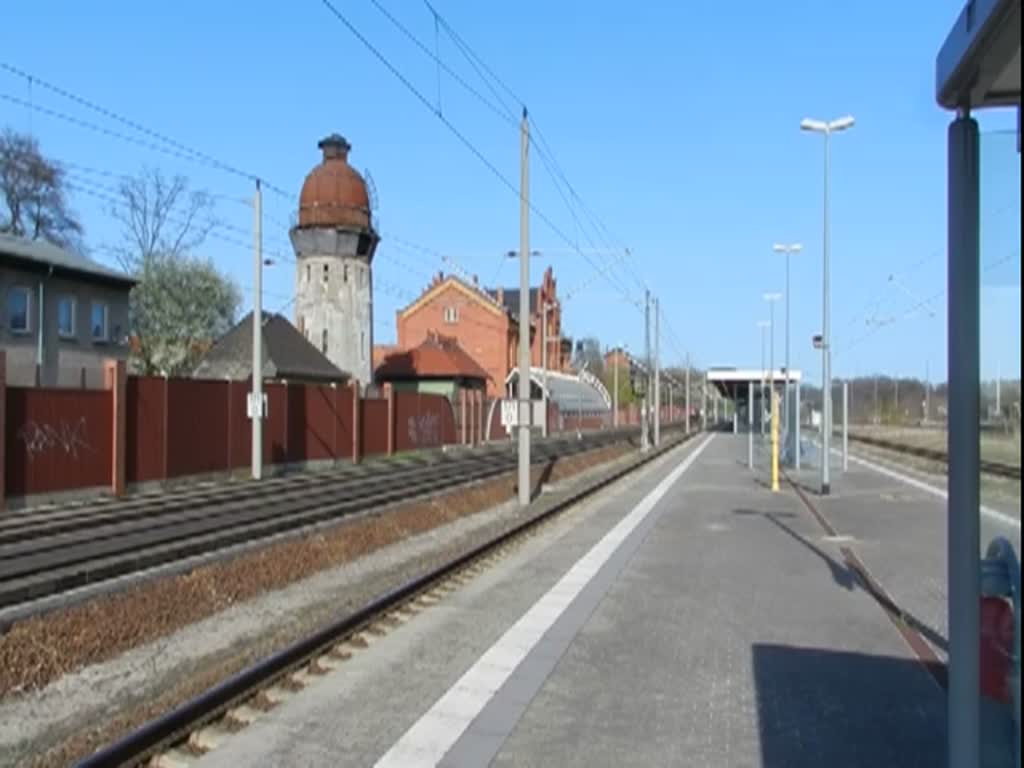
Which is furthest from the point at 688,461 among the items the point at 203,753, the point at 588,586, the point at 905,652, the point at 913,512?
the point at 203,753

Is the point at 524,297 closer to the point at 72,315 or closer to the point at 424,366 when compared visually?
the point at 72,315

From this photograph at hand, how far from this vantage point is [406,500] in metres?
24.7

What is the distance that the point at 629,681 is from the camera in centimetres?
835

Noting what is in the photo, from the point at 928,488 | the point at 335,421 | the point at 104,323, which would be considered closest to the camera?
the point at 928,488

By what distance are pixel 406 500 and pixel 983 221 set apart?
850 inches

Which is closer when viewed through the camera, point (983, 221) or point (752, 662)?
point (983, 221)

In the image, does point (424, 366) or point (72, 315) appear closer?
point (72, 315)

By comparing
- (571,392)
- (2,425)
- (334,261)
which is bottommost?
(2,425)

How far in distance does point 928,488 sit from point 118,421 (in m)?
20.6

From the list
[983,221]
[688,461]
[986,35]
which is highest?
[986,35]

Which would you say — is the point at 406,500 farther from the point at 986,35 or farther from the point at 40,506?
the point at 986,35

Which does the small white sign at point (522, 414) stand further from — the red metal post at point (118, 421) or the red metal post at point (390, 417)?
the red metal post at point (390, 417)

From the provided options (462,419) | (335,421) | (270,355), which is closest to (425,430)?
(462,419)

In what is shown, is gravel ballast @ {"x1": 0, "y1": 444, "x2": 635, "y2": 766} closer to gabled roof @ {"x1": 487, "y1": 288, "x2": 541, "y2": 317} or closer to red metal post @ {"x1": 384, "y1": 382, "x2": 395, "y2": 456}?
red metal post @ {"x1": 384, "y1": 382, "x2": 395, "y2": 456}
